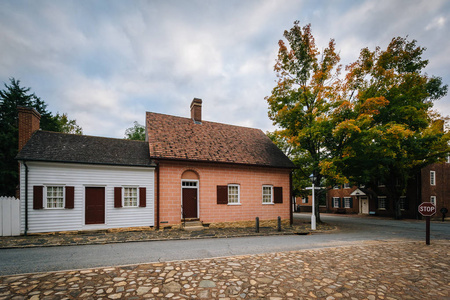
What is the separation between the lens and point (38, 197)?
11.4m

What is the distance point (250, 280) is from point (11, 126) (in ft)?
98.0

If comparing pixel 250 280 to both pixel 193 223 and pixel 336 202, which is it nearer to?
pixel 193 223

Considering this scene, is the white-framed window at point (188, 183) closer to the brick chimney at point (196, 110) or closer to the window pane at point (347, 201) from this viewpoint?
the brick chimney at point (196, 110)

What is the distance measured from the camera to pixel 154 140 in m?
14.6

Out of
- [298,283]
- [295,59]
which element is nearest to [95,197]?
[298,283]

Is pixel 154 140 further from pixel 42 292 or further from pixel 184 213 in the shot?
pixel 42 292

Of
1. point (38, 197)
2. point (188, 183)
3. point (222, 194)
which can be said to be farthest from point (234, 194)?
point (38, 197)

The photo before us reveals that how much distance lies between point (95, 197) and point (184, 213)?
496cm

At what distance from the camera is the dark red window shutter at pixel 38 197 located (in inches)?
446

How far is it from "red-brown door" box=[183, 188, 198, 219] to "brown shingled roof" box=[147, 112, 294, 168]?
2132mm

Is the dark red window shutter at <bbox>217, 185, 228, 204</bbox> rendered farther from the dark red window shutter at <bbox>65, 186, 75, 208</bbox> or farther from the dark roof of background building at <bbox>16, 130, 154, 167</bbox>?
the dark red window shutter at <bbox>65, 186, 75, 208</bbox>

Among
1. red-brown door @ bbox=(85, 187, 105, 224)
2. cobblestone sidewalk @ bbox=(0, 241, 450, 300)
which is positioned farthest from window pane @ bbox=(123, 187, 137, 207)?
cobblestone sidewalk @ bbox=(0, 241, 450, 300)

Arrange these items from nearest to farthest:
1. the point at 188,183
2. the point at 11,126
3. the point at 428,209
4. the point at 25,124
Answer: the point at 428,209, the point at 25,124, the point at 188,183, the point at 11,126

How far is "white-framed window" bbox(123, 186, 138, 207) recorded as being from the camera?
13.2 metres
